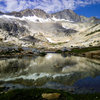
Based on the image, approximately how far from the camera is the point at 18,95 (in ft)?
69.6

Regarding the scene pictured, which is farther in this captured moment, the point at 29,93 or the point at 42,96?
the point at 29,93

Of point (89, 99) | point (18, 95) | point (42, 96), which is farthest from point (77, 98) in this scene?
point (18, 95)

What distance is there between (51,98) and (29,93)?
4.22m

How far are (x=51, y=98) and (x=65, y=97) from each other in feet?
7.46

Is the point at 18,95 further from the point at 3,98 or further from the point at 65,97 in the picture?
the point at 65,97

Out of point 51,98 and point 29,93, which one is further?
point 29,93

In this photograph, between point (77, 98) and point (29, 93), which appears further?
point (29, 93)

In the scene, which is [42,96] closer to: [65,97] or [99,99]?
[65,97]

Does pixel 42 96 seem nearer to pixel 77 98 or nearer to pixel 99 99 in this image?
pixel 77 98

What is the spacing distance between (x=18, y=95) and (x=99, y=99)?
12.5 m

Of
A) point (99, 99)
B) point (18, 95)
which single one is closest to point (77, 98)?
point (99, 99)

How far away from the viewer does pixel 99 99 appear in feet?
64.2

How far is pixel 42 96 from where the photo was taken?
20.6 metres

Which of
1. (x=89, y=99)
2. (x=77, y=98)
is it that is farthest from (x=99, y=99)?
(x=77, y=98)
